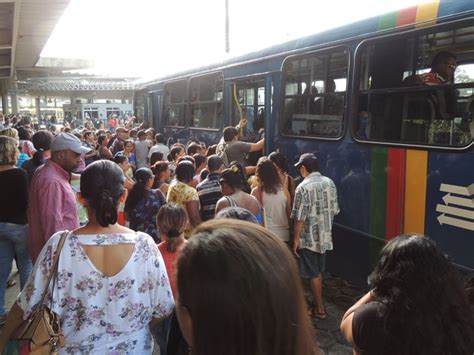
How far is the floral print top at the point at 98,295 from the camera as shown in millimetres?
1975

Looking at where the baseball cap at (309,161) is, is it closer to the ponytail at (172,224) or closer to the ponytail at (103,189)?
the ponytail at (172,224)

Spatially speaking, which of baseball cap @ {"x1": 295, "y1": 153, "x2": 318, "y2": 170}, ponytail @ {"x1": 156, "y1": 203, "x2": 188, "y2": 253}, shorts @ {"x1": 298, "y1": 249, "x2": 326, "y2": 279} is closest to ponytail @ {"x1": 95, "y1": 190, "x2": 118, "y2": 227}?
ponytail @ {"x1": 156, "y1": 203, "x2": 188, "y2": 253}

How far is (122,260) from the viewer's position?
2.06 m

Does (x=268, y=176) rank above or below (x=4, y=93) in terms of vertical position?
below

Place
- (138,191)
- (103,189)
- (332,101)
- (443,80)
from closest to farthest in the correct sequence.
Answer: (103,189), (443,80), (138,191), (332,101)

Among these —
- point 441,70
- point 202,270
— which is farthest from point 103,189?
point 441,70

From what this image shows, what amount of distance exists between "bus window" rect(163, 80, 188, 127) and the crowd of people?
5555 millimetres

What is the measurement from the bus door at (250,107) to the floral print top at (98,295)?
15.1 ft

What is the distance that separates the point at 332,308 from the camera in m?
4.79

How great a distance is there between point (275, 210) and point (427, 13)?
7.65ft

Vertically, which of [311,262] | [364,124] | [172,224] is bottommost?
[311,262]

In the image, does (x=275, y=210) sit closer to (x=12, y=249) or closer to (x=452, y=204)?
(x=452, y=204)

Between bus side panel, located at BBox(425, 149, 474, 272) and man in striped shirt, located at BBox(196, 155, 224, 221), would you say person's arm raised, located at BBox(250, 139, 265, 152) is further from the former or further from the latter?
bus side panel, located at BBox(425, 149, 474, 272)

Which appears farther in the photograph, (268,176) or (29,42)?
(29,42)
